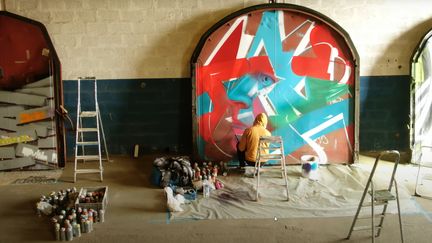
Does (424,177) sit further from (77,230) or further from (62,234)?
(62,234)

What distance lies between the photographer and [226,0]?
6.42 meters

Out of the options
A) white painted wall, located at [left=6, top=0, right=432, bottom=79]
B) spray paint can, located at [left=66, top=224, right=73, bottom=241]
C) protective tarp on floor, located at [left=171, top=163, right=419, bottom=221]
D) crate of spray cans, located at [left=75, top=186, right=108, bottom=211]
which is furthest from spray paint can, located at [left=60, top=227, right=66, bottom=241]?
white painted wall, located at [left=6, top=0, right=432, bottom=79]

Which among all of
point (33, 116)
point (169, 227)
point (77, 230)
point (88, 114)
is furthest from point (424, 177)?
point (33, 116)

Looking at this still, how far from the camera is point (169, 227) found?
4398 mm

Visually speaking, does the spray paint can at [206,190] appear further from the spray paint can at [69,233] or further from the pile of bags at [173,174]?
the spray paint can at [69,233]

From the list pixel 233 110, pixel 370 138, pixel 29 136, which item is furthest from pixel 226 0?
pixel 29 136

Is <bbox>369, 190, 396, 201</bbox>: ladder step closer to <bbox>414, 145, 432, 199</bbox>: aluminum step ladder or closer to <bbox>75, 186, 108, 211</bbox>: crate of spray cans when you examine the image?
<bbox>414, 145, 432, 199</bbox>: aluminum step ladder

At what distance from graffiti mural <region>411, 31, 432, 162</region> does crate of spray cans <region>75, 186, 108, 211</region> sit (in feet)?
14.4

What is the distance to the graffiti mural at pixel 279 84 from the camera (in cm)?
629

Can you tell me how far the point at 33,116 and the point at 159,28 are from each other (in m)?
2.20

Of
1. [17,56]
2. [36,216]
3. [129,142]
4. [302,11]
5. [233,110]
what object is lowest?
[36,216]

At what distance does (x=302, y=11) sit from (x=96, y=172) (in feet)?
12.0

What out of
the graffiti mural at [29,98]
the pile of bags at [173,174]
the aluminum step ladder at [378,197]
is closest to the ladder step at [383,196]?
the aluminum step ladder at [378,197]

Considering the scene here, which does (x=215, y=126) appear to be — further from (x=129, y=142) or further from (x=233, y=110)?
(x=129, y=142)
